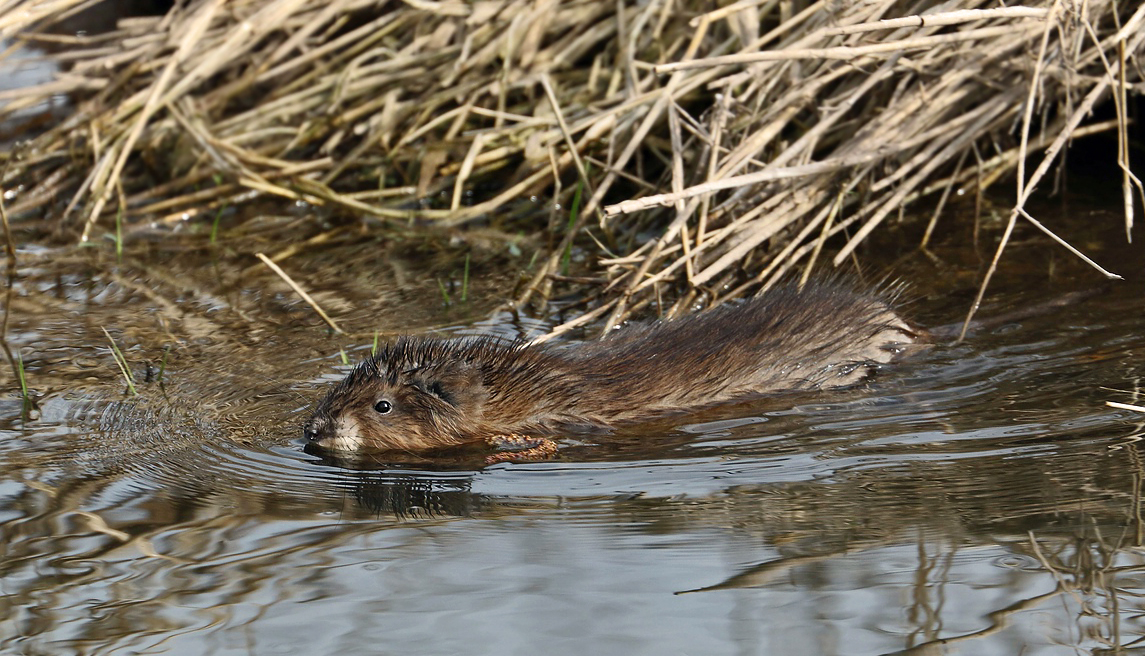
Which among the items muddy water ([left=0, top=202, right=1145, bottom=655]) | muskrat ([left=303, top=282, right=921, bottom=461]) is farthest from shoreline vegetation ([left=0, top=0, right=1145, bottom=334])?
muddy water ([left=0, top=202, right=1145, bottom=655])

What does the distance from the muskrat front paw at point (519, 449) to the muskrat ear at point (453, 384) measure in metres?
0.15

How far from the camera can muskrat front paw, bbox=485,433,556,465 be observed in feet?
14.0

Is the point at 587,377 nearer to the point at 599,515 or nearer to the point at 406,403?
the point at 406,403

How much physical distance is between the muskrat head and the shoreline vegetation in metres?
0.79

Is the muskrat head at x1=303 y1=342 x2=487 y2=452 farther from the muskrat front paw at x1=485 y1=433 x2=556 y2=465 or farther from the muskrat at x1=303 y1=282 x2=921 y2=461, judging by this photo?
the muskrat front paw at x1=485 y1=433 x2=556 y2=465

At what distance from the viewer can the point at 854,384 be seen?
4836 mm

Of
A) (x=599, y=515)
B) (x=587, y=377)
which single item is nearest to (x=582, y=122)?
(x=587, y=377)

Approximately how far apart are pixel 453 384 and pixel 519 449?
357 mm

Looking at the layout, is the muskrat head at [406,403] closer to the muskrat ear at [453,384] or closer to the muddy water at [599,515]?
the muskrat ear at [453,384]

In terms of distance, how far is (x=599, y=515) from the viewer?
3650 millimetres

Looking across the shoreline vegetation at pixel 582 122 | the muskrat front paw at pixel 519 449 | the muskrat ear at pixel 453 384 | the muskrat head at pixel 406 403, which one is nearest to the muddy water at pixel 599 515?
the muskrat front paw at pixel 519 449

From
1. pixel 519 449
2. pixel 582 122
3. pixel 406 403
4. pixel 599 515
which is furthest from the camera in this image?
pixel 582 122

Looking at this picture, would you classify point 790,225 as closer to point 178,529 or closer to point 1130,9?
point 1130,9

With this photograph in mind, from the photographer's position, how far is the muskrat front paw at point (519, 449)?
14.0 ft
